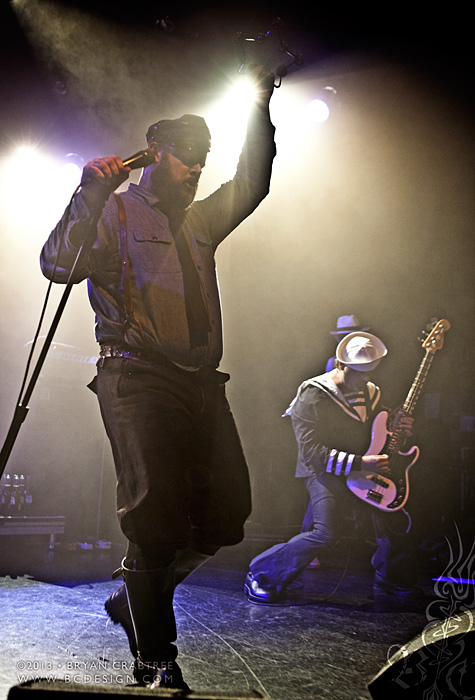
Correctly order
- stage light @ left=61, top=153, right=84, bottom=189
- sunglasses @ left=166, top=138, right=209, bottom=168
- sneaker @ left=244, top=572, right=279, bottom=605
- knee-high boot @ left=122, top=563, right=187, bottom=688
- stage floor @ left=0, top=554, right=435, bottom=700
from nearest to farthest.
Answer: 1. knee-high boot @ left=122, top=563, right=187, bottom=688
2. stage floor @ left=0, top=554, right=435, bottom=700
3. sunglasses @ left=166, top=138, right=209, bottom=168
4. sneaker @ left=244, top=572, right=279, bottom=605
5. stage light @ left=61, top=153, right=84, bottom=189

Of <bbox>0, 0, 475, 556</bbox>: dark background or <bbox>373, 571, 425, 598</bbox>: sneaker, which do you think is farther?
<bbox>0, 0, 475, 556</bbox>: dark background

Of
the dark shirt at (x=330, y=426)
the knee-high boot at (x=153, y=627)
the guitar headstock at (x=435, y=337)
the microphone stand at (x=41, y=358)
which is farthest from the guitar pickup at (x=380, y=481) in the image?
the microphone stand at (x=41, y=358)

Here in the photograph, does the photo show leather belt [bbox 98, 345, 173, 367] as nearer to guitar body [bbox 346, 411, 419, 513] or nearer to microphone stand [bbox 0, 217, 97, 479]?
microphone stand [bbox 0, 217, 97, 479]

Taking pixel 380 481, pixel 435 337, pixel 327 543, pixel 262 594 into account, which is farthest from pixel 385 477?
pixel 435 337

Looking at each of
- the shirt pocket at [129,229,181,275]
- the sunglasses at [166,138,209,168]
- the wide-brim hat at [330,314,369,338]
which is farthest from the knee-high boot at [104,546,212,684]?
the wide-brim hat at [330,314,369,338]

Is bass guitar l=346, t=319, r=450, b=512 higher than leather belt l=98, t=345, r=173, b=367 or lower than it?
lower

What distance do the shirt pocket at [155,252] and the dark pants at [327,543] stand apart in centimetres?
223

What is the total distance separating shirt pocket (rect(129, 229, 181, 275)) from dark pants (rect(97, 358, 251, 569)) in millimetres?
400

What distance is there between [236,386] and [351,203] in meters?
2.63

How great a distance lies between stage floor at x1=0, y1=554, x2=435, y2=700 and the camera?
6.81ft

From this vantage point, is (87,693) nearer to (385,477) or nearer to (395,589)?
(385,477)

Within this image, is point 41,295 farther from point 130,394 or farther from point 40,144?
point 130,394

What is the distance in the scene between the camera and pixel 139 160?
2002 mm

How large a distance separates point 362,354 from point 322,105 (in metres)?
3.36
